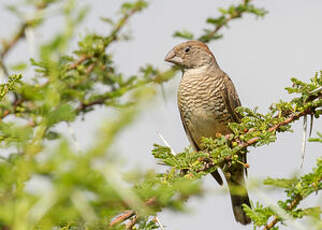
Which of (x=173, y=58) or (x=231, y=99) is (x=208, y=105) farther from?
(x=173, y=58)

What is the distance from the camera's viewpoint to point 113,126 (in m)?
0.65

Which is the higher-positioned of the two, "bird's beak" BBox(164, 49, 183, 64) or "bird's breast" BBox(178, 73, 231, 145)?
"bird's beak" BBox(164, 49, 183, 64)

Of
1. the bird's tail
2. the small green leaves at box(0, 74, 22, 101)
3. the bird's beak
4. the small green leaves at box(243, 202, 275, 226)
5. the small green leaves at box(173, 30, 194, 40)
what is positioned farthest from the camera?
the bird's beak

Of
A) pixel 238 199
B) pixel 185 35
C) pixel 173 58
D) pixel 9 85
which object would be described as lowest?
pixel 9 85

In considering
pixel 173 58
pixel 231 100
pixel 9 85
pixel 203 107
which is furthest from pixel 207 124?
pixel 9 85

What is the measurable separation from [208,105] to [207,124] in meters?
0.22

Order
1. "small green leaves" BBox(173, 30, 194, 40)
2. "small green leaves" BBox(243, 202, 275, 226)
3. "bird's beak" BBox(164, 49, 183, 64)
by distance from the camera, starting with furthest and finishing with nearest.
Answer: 1. "bird's beak" BBox(164, 49, 183, 64)
2. "small green leaves" BBox(173, 30, 194, 40)
3. "small green leaves" BBox(243, 202, 275, 226)

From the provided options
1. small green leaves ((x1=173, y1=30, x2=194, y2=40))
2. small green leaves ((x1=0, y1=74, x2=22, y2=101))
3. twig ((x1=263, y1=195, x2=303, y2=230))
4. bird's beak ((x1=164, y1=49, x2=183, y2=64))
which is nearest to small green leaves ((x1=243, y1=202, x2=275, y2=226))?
twig ((x1=263, y1=195, x2=303, y2=230))

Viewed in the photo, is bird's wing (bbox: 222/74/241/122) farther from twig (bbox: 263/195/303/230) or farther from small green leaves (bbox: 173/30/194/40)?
twig (bbox: 263/195/303/230)

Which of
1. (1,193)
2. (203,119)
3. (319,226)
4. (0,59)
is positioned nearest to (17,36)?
(0,59)

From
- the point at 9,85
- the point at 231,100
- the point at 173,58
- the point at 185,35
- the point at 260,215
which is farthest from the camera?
the point at 173,58

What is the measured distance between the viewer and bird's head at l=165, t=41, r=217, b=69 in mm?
5926

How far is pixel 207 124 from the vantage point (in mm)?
5242

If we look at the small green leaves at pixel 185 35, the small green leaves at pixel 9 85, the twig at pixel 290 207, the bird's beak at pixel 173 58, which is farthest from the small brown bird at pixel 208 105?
the small green leaves at pixel 9 85
